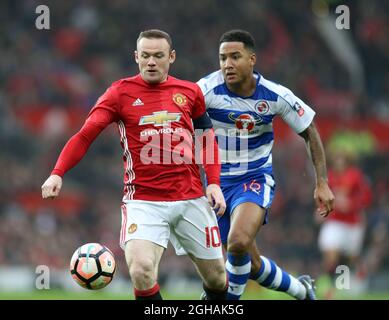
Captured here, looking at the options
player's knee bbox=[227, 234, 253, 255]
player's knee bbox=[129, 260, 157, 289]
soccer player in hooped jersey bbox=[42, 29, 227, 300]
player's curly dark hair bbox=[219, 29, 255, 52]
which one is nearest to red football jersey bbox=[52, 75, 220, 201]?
soccer player in hooped jersey bbox=[42, 29, 227, 300]

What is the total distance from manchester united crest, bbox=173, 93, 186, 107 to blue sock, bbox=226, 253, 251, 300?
1.43 meters

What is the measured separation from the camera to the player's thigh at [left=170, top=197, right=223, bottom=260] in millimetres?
7516

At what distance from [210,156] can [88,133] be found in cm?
102

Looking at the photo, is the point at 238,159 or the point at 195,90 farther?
the point at 238,159

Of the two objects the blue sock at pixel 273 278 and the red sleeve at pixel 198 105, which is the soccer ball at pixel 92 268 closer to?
the red sleeve at pixel 198 105

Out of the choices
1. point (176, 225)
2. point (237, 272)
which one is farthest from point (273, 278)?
point (176, 225)

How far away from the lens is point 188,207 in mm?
7527

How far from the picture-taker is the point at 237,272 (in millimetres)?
8328

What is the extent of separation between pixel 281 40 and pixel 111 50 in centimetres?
384

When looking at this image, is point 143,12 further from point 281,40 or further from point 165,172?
point 165,172

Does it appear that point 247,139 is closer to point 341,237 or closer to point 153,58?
point 153,58

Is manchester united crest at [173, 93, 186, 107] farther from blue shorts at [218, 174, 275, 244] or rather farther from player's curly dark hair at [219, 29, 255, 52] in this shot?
blue shorts at [218, 174, 275, 244]
